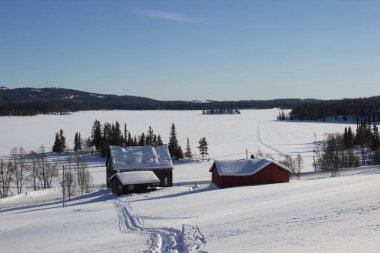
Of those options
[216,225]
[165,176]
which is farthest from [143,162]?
[216,225]

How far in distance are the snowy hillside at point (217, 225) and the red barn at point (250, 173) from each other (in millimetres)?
10361

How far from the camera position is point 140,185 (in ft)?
164

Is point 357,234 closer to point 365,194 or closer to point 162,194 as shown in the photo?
point 365,194

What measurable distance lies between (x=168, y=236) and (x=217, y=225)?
10.7 ft

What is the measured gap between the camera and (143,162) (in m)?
58.2

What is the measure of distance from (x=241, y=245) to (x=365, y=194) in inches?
538

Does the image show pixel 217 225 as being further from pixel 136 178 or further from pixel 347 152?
pixel 347 152

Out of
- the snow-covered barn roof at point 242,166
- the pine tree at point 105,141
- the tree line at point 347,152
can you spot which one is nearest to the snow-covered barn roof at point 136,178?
the snow-covered barn roof at point 242,166

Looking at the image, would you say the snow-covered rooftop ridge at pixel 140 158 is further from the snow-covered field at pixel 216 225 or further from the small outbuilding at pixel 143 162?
the snow-covered field at pixel 216 225

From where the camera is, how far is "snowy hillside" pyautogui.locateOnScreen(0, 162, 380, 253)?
1822cm

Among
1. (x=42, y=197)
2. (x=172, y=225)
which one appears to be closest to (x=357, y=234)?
(x=172, y=225)

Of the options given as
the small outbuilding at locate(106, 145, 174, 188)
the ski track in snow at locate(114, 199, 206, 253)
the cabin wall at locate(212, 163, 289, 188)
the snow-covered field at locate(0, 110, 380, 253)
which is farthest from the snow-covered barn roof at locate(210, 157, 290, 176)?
the ski track in snow at locate(114, 199, 206, 253)

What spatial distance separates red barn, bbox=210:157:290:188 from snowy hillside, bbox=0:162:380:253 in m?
10.4

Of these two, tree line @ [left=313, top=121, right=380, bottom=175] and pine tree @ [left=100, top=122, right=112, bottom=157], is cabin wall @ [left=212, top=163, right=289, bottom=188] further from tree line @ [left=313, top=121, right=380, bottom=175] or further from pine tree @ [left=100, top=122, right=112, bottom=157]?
pine tree @ [left=100, top=122, right=112, bottom=157]
